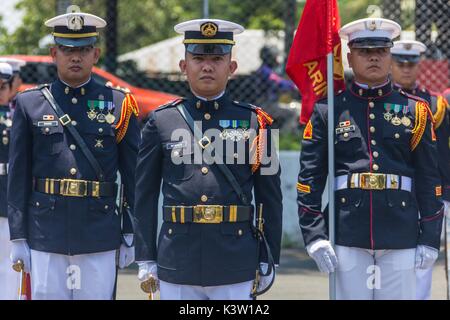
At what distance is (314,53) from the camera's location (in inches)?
305

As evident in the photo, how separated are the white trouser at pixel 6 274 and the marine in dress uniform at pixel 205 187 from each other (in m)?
2.95

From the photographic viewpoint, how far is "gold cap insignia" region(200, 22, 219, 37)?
21.7ft

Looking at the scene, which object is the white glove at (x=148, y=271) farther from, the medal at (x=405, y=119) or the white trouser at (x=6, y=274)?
the white trouser at (x=6, y=274)

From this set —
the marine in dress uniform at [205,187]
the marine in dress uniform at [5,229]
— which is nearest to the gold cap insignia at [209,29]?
the marine in dress uniform at [205,187]

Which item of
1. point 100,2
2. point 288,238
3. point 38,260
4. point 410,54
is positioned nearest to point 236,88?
point 288,238

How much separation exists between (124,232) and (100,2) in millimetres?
13936

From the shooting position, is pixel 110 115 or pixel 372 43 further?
pixel 110 115

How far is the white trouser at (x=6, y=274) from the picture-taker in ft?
30.6

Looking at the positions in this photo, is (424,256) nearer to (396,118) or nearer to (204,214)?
(396,118)

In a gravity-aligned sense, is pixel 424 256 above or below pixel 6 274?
above

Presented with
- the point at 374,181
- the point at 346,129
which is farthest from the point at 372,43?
the point at 374,181

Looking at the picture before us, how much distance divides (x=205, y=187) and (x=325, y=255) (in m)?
0.93

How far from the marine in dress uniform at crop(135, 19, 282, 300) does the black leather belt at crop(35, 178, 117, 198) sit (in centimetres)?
75
